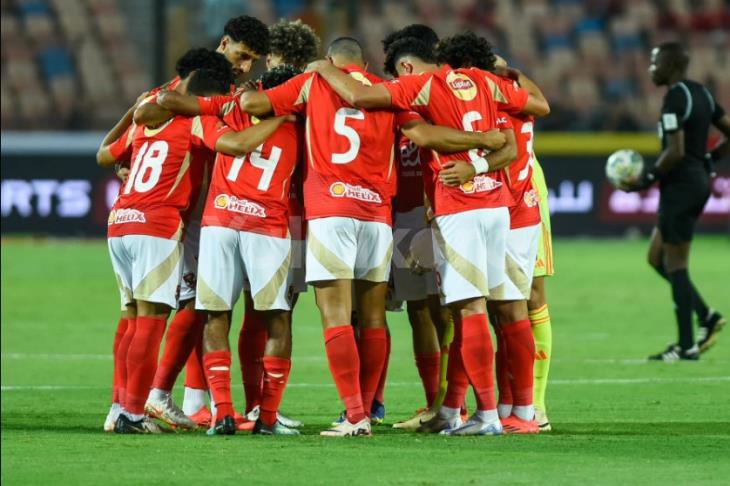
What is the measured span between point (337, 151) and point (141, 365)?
148cm

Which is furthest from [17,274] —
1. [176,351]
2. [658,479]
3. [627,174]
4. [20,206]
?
[658,479]

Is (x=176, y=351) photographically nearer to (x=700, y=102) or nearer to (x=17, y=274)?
(x=700, y=102)

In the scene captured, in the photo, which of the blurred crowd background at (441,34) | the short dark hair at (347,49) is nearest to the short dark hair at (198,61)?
the short dark hair at (347,49)

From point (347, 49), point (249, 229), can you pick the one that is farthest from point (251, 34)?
point (249, 229)

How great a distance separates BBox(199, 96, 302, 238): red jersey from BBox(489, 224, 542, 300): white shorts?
1.19 m

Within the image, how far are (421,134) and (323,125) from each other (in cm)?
50

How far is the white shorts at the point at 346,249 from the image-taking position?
7.17 metres

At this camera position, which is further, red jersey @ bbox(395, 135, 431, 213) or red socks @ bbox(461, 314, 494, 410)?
red jersey @ bbox(395, 135, 431, 213)

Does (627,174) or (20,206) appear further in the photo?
(20,206)

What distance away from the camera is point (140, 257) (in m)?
7.41

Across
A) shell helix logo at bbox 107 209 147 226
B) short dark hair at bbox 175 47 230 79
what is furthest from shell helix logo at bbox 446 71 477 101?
shell helix logo at bbox 107 209 147 226

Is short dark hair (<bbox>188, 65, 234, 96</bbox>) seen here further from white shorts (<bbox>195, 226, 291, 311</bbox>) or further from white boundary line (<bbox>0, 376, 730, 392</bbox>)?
white boundary line (<bbox>0, 376, 730, 392</bbox>)

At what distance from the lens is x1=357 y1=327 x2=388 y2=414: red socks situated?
24.4ft

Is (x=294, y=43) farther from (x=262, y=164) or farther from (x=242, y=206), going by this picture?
(x=242, y=206)
